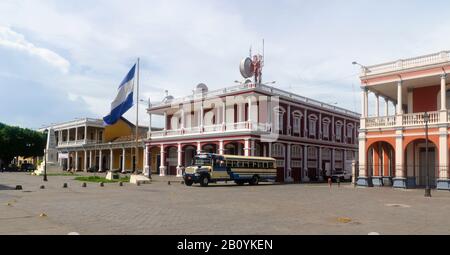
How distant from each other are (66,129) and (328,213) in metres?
68.5

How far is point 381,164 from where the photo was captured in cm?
3375

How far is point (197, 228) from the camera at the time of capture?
10609mm

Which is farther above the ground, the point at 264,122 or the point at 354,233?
the point at 264,122

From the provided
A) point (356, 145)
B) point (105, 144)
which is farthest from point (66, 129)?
point (356, 145)

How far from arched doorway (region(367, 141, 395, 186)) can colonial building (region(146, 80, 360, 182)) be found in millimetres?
10630

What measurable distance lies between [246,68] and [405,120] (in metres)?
19.1

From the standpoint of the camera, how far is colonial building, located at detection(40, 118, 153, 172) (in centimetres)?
6394

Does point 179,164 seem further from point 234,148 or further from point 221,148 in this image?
point 221,148

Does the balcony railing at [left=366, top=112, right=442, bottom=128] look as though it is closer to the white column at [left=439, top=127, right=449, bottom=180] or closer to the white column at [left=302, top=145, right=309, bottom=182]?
the white column at [left=439, top=127, right=449, bottom=180]

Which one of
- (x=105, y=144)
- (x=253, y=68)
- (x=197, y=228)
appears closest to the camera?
(x=197, y=228)

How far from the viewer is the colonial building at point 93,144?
210 ft

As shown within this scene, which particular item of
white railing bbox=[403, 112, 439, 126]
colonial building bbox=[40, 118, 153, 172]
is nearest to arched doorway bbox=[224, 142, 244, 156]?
white railing bbox=[403, 112, 439, 126]

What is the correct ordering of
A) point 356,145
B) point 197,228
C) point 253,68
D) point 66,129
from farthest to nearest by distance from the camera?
1. point 66,129
2. point 356,145
3. point 253,68
4. point 197,228

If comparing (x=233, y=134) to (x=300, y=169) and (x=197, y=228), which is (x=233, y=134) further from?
(x=197, y=228)
